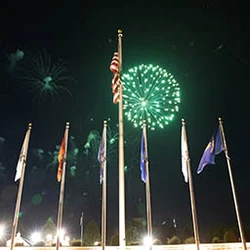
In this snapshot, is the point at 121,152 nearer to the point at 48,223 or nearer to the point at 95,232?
the point at 95,232

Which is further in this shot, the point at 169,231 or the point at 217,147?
the point at 169,231

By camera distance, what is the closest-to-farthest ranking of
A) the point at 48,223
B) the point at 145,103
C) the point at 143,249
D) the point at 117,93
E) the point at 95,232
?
the point at 117,93 → the point at 143,249 → the point at 145,103 → the point at 95,232 → the point at 48,223

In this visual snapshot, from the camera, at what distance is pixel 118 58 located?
18.1m

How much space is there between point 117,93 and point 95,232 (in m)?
29.4

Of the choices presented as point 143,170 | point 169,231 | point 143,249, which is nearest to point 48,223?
point 169,231

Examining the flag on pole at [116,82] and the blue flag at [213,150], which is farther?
the blue flag at [213,150]

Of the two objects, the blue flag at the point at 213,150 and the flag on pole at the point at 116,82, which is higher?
the flag on pole at the point at 116,82

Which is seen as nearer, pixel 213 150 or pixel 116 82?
pixel 116 82

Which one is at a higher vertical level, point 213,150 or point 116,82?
point 116,82

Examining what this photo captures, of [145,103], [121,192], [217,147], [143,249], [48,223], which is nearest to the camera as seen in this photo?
[121,192]

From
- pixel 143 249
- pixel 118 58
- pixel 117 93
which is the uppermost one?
pixel 118 58

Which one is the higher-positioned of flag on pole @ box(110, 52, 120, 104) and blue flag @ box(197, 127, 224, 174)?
flag on pole @ box(110, 52, 120, 104)

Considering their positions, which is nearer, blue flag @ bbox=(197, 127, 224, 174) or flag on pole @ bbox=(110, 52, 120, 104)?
flag on pole @ bbox=(110, 52, 120, 104)

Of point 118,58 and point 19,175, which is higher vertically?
point 118,58
